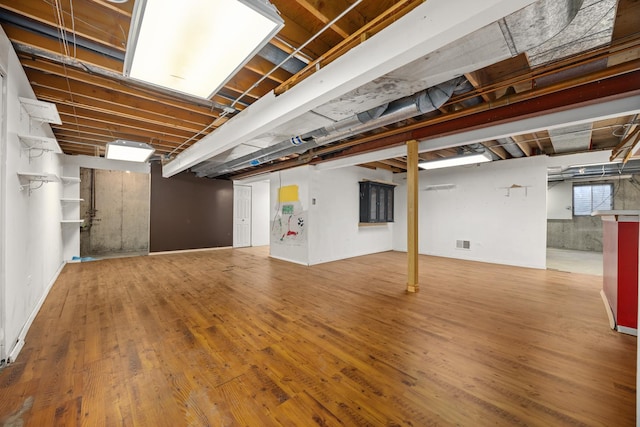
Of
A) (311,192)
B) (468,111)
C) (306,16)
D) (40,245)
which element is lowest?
(40,245)

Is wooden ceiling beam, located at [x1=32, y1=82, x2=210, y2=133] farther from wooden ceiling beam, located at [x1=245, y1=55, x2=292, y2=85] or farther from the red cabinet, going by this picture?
the red cabinet

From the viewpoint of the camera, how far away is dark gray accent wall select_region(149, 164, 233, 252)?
7.30 meters

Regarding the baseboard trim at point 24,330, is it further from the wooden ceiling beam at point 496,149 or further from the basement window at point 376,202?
the wooden ceiling beam at point 496,149

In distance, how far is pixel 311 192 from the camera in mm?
5953

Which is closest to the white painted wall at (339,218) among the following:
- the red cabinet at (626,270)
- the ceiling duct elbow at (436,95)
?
the ceiling duct elbow at (436,95)

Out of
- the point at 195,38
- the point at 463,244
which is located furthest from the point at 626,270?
the point at 195,38

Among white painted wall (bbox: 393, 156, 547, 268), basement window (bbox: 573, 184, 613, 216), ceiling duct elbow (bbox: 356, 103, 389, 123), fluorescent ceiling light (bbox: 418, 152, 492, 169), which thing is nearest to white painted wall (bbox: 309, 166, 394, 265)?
white painted wall (bbox: 393, 156, 547, 268)

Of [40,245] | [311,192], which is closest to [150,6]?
[40,245]

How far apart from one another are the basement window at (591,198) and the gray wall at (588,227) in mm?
140

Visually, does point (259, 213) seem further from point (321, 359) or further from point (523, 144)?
point (523, 144)

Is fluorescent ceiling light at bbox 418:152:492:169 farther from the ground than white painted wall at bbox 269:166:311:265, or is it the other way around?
fluorescent ceiling light at bbox 418:152:492:169

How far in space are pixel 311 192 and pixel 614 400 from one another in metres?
5.15

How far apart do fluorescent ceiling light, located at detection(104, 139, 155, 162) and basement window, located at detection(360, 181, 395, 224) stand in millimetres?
5094

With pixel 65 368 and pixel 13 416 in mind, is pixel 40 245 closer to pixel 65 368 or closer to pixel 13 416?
pixel 65 368
